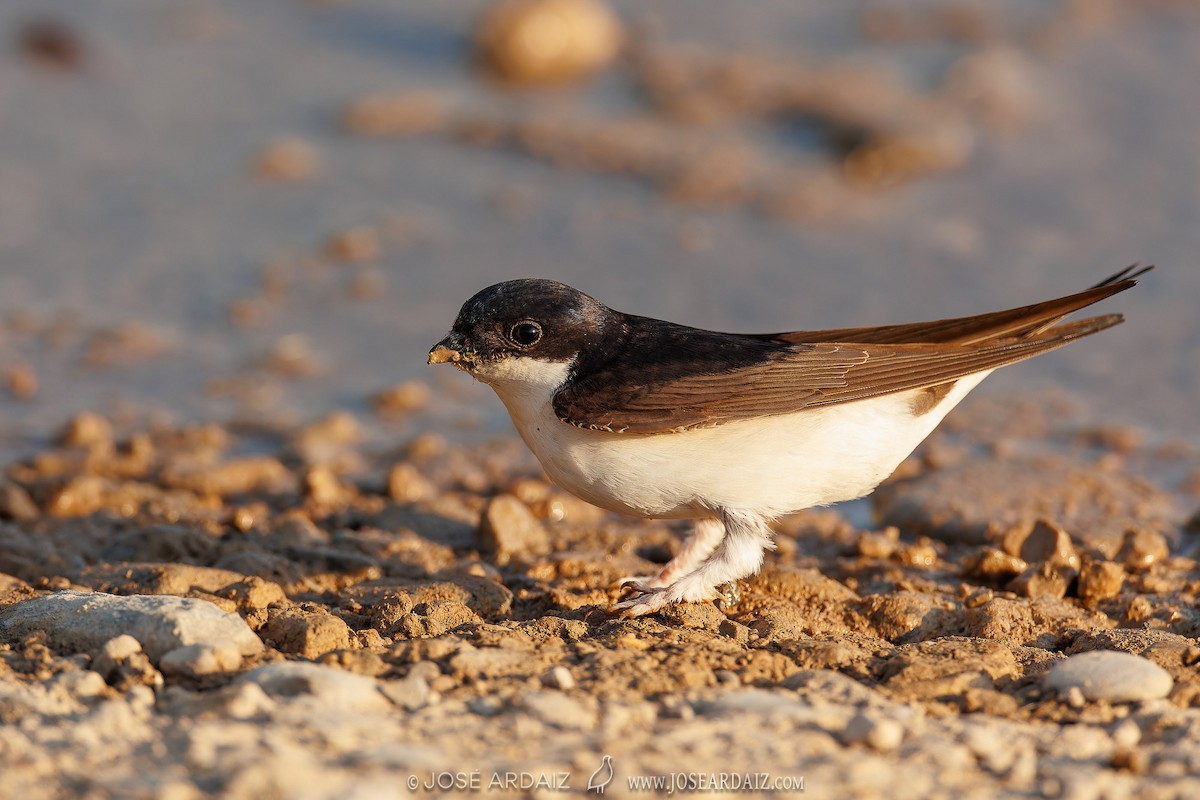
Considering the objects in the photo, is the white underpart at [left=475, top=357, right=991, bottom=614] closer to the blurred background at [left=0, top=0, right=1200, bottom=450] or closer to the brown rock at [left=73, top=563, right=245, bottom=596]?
the brown rock at [left=73, top=563, right=245, bottom=596]

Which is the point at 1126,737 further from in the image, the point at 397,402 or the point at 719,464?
the point at 397,402

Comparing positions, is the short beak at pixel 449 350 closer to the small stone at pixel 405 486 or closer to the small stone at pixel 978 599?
the small stone at pixel 405 486

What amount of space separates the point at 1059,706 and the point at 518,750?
5.08ft

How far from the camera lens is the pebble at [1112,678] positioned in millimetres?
3814

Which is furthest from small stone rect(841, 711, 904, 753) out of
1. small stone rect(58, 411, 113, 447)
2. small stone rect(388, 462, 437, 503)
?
small stone rect(58, 411, 113, 447)

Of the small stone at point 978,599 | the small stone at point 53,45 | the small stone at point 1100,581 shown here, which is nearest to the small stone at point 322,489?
the small stone at point 978,599

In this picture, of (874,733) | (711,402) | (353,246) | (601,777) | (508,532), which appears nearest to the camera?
(601,777)

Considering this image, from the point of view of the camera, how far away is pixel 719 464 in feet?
15.8

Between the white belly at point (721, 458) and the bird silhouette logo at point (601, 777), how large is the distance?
1.62 meters

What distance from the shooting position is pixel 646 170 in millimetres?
10109

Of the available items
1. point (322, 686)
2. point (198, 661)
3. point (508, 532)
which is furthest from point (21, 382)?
point (322, 686)

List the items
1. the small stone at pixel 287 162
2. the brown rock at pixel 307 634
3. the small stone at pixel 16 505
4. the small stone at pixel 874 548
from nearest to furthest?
the brown rock at pixel 307 634 < the small stone at pixel 874 548 < the small stone at pixel 16 505 < the small stone at pixel 287 162

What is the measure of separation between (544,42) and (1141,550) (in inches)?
283

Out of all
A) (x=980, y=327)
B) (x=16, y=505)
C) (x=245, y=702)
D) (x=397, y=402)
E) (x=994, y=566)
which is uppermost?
(x=980, y=327)
